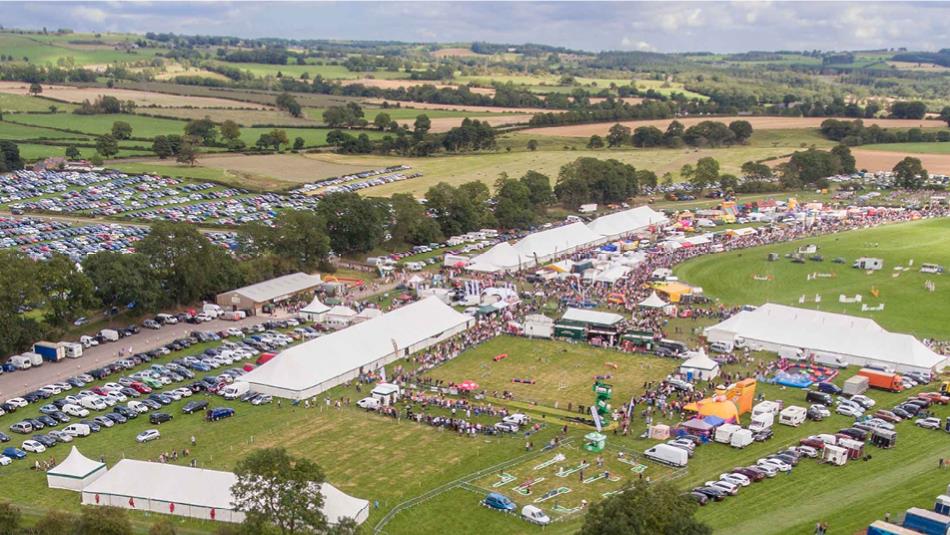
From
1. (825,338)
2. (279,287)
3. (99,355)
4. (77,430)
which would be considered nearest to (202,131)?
(279,287)

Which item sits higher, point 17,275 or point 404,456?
point 17,275

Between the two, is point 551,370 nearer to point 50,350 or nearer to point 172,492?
point 172,492

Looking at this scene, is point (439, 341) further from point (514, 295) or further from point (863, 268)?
point (863, 268)

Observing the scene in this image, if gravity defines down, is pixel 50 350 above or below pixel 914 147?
below

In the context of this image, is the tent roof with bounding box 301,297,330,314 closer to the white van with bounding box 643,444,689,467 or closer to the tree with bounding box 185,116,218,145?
the white van with bounding box 643,444,689,467

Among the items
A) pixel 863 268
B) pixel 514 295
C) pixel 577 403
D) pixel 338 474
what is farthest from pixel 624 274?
pixel 338 474

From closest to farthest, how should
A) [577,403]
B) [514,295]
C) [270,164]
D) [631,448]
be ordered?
[631,448] → [577,403] → [514,295] → [270,164]

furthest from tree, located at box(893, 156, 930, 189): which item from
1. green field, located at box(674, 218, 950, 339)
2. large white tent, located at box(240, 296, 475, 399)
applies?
large white tent, located at box(240, 296, 475, 399)
